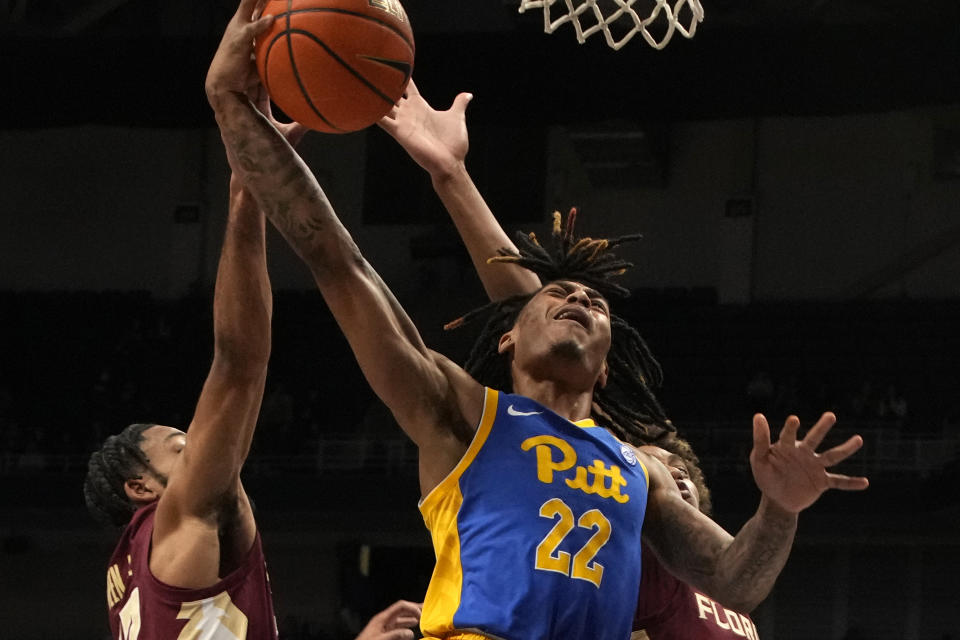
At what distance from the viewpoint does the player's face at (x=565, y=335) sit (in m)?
3.44

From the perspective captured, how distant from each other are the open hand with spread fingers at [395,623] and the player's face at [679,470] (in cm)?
76

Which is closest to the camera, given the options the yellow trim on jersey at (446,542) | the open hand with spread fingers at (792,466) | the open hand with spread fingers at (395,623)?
the open hand with spread fingers at (792,466)

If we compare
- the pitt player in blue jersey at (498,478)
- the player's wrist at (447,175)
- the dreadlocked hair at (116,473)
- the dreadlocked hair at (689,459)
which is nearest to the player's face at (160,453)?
the dreadlocked hair at (116,473)

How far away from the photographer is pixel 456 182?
421 centimetres

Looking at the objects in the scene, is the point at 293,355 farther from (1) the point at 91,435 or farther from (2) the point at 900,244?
(2) the point at 900,244

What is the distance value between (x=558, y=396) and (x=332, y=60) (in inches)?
36.9

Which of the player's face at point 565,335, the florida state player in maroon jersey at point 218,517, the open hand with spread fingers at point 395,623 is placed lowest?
the open hand with spread fingers at point 395,623

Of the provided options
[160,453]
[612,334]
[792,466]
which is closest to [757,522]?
[792,466]

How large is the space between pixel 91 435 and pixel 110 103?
14.9 feet

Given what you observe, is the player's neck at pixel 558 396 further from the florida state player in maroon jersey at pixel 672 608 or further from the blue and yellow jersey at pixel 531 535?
the florida state player in maroon jersey at pixel 672 608

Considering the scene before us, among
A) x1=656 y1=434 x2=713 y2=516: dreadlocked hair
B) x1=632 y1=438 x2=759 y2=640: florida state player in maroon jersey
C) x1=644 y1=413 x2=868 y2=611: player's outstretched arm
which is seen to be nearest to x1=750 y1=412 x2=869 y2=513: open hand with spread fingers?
x1=644 y1=413 x2=868 y2=611: player's outstretched arm

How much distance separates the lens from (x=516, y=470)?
3.22 m

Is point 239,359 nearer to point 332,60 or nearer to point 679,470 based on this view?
point 332,60

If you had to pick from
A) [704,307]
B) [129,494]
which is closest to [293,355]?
[704,307]
